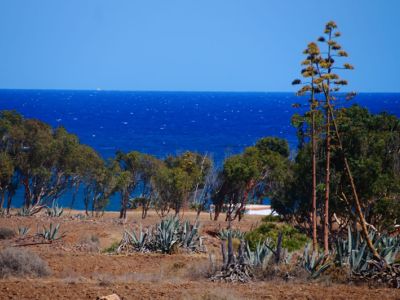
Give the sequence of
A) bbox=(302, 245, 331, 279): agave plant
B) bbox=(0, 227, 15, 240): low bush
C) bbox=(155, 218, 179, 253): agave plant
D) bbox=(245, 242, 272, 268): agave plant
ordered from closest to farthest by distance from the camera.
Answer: bbox=(302, 245, 331, 279): agave plant, bbox=(245, 242, 272, 268): agave plant, bbox=(155, 218, 179, 253): agave plant, bbox=(0, 227, 15, 240): low bush

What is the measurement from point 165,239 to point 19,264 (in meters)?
6.05

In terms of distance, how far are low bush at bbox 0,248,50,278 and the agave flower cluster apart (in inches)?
197

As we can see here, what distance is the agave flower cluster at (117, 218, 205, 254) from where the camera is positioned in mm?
17656

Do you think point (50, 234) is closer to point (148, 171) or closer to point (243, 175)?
point (243, 175)

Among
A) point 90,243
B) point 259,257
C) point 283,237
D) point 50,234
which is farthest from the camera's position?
point 50,234

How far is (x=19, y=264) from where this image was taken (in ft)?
39.8

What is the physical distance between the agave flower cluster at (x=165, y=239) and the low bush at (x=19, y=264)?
5002 mm

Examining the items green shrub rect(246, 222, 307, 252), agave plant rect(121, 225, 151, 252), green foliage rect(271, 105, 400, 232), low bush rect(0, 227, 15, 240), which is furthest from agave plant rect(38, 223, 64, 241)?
green foliage rect(271, 105, 400, 232)

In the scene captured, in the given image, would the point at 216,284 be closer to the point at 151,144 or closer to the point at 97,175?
the point at 97,175

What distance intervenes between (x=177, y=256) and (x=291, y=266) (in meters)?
5.19

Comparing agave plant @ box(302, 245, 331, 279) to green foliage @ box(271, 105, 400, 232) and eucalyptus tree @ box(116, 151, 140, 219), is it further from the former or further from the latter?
eucalyptus tree @ box(116, 151, 140, 219)

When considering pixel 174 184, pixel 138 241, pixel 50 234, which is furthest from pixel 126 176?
pixel 138 241

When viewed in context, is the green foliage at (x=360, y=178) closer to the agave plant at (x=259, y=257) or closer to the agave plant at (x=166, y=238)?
the agave plant at (x=166, y=238)

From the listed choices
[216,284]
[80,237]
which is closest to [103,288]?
[216,284]
